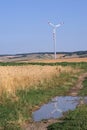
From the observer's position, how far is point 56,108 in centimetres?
2109

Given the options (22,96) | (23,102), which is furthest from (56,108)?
(22,96)

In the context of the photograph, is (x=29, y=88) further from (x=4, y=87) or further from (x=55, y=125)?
(x=55, y=125)

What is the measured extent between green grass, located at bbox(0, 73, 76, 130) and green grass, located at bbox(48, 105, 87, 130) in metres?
1.40

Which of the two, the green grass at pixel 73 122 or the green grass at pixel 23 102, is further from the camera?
the green grass at pixel 23 102

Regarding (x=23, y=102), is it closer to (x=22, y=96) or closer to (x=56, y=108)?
(x=56, y=108)

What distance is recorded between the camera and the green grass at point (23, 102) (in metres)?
16.5

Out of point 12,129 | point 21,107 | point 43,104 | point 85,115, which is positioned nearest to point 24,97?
point 43,104

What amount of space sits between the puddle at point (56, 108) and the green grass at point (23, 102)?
37 centimetres

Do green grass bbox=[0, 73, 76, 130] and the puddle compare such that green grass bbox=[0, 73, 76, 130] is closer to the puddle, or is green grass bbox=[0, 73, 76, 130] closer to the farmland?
the farmland

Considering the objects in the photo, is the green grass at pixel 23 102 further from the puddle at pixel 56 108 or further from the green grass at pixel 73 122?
the green grass at pixel 73 122

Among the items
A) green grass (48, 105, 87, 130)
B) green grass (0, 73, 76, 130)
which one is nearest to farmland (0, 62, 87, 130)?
green grass (0, 73, 76, 130)

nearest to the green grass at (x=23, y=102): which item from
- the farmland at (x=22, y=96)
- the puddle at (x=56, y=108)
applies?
the farmland at (x=22, y=96)

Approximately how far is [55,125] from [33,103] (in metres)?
6.85

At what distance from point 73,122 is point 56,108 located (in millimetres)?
5278
